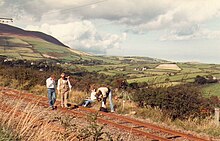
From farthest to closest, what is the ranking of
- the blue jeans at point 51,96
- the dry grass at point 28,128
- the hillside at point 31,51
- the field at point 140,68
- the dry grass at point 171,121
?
the hillside at point 31,51, the field at point 140,68, the blue jeans at point 51,96, the dry grass at point 171,121, the dry grass at point 28,128

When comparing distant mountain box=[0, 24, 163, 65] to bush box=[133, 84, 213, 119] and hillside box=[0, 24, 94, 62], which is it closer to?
hillside box=[0, 24, 94, 62]

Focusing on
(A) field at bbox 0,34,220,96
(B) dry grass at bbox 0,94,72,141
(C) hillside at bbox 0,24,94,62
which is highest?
(C) hillside at bbox 0,24,94,62

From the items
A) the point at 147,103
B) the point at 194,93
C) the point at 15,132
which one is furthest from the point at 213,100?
the point at 15,132

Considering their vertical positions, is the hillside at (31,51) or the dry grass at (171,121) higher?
the hillside at (31,51)

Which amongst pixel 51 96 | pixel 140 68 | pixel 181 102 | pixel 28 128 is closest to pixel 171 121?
pixel 181 102

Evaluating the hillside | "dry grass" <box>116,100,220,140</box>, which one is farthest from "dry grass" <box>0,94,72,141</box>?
the hillside

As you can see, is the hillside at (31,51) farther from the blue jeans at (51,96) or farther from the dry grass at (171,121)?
the dry grass at (171,121)

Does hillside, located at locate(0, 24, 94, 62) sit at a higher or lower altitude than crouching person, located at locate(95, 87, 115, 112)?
higher

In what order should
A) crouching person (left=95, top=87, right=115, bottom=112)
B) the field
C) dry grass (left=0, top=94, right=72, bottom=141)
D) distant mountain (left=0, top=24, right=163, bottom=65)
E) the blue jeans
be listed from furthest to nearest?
distant mountain (left=0, top=24, right=163, bottom=65)
the field
crouching person (left=95, top=87, right=115, bottom=112)
the blue jeans
dry grass (left=0, top=94, right=72, bottom=141)

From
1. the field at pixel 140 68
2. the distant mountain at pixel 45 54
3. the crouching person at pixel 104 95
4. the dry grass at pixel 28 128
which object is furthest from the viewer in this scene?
the distant mountain at pixel 45 54

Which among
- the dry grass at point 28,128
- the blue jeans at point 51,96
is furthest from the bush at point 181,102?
the dry grass at point 28,128

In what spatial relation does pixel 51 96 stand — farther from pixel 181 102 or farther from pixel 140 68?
pixel 140 68

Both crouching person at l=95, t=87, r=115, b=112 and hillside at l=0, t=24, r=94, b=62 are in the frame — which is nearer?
crouching person at l=95, t=87, r=115, b=112

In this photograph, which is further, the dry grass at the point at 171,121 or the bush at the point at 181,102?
the bush at the point at 181,102
